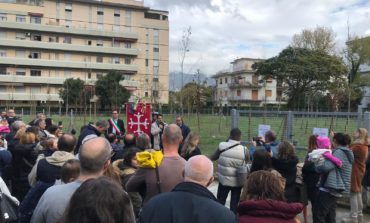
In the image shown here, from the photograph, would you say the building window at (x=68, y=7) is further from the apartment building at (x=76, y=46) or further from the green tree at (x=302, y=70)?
the green tree at (x=302, y=70)

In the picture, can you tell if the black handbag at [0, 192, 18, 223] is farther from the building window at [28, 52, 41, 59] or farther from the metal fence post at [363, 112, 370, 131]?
the building window at [28, 52, 41, 59]

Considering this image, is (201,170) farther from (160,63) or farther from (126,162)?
(160,63)

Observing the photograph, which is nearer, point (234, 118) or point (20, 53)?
point (234, 118)

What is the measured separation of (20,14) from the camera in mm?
69062

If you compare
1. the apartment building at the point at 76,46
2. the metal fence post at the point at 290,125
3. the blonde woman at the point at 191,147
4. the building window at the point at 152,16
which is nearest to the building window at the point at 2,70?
the apartment building at the point at 76,46

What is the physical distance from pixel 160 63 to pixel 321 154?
76.4 meters

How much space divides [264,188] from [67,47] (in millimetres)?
72152

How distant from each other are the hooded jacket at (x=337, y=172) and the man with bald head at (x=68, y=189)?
13.4 ft

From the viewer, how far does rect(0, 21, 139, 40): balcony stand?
67562 mm

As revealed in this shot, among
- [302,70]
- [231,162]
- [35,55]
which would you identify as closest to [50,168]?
[231,162]

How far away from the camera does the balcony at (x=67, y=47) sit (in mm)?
67562

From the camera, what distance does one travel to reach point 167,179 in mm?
4258

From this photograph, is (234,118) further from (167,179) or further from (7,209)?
(7,209)

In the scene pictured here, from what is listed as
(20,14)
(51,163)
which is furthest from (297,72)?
(51,163)
